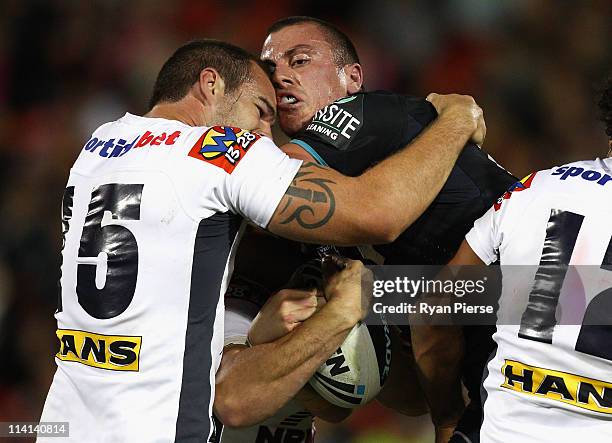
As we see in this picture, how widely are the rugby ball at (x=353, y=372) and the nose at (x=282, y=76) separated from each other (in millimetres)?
1257

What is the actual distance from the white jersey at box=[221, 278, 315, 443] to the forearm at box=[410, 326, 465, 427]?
584mm

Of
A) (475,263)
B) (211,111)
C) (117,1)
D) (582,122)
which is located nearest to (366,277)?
(475,263)

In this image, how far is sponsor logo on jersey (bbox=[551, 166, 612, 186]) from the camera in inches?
115

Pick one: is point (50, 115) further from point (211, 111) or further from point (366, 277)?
point (366, 277)

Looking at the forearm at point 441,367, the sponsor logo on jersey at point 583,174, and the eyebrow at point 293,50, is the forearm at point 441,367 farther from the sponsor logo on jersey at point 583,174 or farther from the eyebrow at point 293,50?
Result: the eyebrow at point 293,50

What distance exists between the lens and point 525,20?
751cm

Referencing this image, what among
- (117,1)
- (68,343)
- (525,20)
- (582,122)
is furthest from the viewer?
(117,1)

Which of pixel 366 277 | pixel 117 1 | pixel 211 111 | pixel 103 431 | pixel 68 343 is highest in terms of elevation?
pixel 117 1

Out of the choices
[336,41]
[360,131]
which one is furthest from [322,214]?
[336,41]

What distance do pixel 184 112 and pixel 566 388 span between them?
1.74 meters

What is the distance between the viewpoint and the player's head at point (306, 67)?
13.1 feet

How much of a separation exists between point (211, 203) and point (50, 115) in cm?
528

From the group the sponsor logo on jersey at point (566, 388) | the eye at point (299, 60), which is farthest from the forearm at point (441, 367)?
the eye at point (299, 60)

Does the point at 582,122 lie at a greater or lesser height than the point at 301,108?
greater
